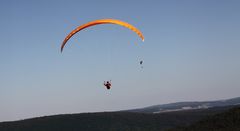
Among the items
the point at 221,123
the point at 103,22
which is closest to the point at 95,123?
the point at 221,123

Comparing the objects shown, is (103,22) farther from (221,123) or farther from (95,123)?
(95,123)

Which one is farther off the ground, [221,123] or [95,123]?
[95,123]

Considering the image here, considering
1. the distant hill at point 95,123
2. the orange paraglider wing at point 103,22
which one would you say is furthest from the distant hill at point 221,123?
the distant hill at point 95,123

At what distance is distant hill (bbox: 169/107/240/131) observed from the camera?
57.9 metres

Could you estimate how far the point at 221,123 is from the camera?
6159 centimetres

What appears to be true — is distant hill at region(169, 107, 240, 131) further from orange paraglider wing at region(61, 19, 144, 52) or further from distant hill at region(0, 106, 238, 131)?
distant hill at region(0, 106, 238, 131)

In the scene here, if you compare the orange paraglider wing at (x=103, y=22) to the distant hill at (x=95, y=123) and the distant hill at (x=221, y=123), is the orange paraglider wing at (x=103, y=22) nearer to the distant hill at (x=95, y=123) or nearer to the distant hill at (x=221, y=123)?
the distant hill at (x=221, y=123)

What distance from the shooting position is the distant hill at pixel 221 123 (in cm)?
5788

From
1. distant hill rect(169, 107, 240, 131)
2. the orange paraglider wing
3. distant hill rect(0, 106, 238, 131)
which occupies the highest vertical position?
the orange paraglider wing

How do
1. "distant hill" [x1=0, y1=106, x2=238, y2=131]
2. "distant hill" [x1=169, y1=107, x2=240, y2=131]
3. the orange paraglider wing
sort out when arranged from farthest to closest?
"distant hill" [x1=0, y1=106, x2=238, y2=131]
"distant hill" [x1=169, y1=107, x2=240, y2=131]
the orange paraglider wing

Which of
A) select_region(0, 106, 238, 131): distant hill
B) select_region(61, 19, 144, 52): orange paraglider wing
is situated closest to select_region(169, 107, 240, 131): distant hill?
select_region(61, 19, 144, 52): orange paraglider wing

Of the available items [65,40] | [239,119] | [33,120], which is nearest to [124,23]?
[65,40]

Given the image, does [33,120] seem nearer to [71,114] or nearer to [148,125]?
[71,114]

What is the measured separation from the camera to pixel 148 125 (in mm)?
117438
